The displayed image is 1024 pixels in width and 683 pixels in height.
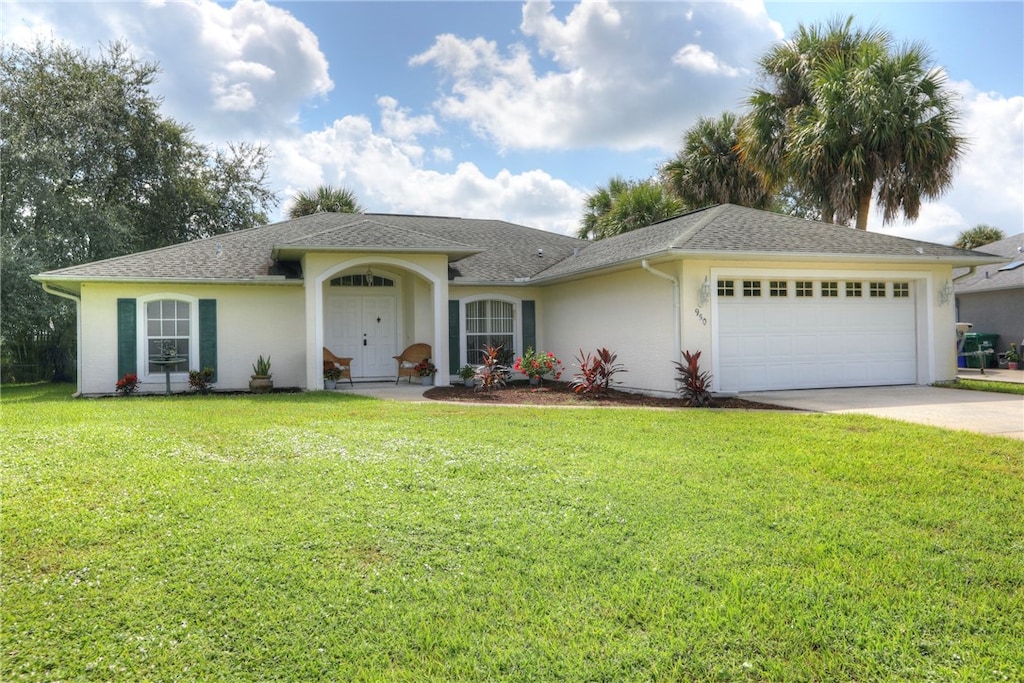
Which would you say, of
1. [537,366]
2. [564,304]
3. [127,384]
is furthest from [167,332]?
[564,304]

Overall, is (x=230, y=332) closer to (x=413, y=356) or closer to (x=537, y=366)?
(x=413, y=356)

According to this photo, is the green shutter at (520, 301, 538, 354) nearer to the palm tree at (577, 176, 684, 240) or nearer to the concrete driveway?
the palm tree at (577, 176, 684, 240)

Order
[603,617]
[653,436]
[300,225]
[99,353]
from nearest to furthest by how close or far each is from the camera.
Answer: [603,617] < [653,436] < [99,353] < [300,225]

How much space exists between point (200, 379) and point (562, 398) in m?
7.79

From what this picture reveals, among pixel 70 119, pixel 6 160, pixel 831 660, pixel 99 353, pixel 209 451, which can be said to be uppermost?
pixel 70 119

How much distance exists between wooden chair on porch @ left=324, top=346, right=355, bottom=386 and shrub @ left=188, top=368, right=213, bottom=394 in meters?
2.47

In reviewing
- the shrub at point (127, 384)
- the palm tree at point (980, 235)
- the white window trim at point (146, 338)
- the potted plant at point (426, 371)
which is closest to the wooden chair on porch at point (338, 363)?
the potted plant at point (426, 371)

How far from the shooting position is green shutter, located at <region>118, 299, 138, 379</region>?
45.3 ft

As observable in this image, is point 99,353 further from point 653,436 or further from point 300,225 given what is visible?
point 653,436

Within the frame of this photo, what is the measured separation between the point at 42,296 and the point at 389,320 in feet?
34.3

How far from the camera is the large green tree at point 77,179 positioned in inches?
742

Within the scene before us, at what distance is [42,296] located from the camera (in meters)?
18.3

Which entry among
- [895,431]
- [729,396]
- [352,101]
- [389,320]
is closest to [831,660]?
[895,431]

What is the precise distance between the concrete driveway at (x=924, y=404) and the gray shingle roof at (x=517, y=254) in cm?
260
